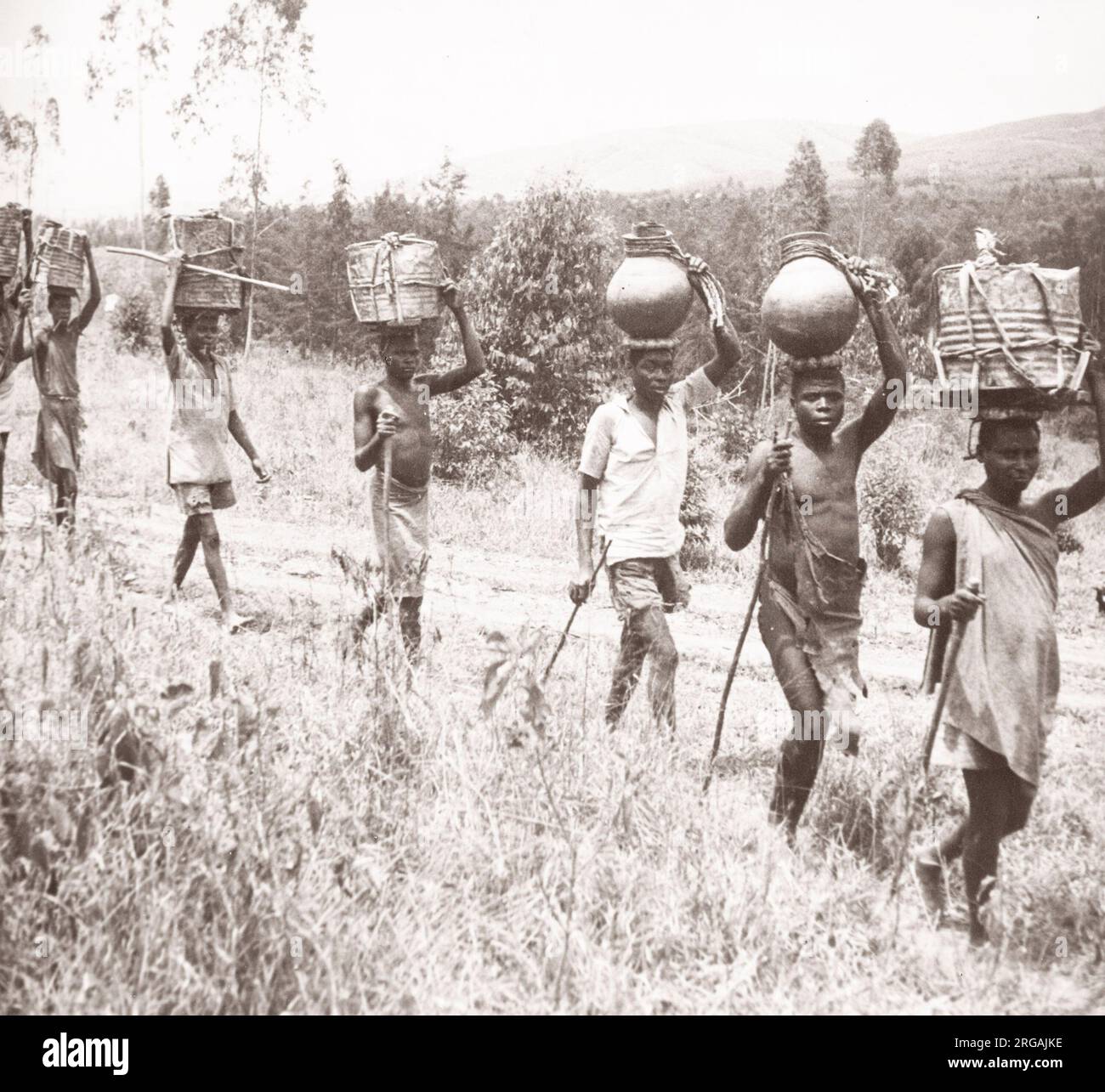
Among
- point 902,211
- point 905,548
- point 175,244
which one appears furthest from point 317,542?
point 902,211

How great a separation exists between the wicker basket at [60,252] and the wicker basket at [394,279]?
2.90 m

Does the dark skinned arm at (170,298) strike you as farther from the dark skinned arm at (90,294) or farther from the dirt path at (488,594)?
the dark skinned arm at (90,294)

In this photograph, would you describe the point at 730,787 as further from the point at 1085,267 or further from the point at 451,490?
the point at 1085,267

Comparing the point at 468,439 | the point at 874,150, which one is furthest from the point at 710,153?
the point at 468,439

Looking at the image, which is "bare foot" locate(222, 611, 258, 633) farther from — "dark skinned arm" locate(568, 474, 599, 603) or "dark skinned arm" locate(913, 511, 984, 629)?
"dark skinned arm" locate(913, 511, 984, 629)

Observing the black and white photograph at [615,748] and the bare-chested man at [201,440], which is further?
the bare-chested man at [201,440]

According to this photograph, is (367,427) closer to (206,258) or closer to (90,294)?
(206,258)

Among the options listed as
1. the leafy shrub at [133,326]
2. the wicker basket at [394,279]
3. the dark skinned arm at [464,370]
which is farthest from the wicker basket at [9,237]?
the leafy shrub at [133,326]

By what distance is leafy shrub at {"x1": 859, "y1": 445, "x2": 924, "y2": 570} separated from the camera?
9.20 meters

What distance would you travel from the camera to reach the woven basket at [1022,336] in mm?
3203

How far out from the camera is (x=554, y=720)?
4.04m

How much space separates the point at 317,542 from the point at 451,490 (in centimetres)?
200

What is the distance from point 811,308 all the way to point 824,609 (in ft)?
3.29

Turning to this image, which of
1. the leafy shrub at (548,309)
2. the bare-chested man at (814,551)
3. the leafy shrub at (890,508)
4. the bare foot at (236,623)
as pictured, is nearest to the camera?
the bare-chested man at (814,551)
